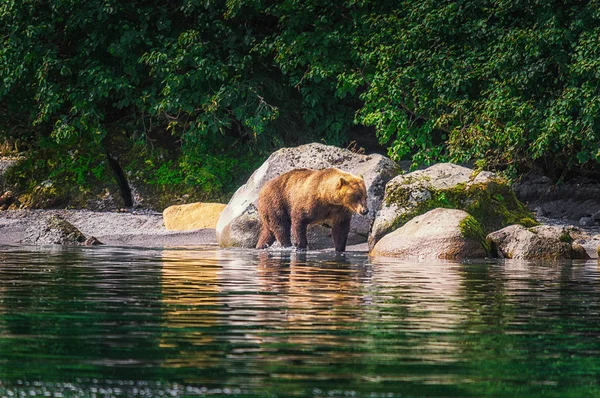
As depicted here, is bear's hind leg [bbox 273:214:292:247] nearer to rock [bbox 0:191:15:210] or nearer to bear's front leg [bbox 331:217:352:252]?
bear's front leg [bbox 331:217:352:252]

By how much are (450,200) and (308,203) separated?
2.45 meters

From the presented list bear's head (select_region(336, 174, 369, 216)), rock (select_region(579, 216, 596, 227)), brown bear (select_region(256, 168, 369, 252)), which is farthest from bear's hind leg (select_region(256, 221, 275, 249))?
rock (select_region(579, 216, 596, 227))

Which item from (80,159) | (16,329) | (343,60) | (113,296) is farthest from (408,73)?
(16,329)

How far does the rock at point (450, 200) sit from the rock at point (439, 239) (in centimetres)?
142

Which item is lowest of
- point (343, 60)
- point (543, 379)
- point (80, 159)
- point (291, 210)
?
point (543, 379)

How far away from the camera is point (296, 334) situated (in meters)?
6.28

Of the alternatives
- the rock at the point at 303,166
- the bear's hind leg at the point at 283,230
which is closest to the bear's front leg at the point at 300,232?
the bear's hind leg at the point at 283,230

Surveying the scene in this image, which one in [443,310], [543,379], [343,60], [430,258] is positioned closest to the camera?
[543,379]

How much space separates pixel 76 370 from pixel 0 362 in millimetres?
418

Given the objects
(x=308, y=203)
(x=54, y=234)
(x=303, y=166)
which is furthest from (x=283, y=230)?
(x=54, y=234)

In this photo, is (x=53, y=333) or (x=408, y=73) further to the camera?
(x=408, y=73)

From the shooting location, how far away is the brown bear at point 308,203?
17.3 m

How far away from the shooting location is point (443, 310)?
7.85m

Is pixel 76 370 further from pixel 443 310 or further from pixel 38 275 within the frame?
pixel 38 275
